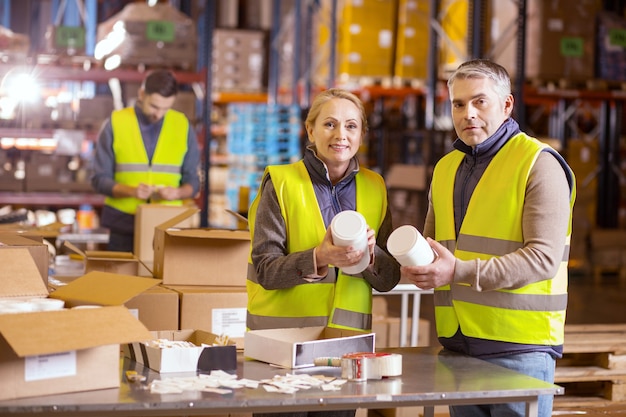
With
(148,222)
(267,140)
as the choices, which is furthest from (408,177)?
(148,222)

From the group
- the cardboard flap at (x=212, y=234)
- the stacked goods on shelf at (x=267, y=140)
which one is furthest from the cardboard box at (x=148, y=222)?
the stacked goods on shelf at (x=267, y=140)

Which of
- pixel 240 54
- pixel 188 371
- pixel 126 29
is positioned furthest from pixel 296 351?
pixel 240 54

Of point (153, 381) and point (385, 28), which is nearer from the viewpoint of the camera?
point (153, 381)

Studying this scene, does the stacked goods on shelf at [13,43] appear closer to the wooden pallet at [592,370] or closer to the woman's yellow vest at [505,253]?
the wooden pallet at [592,370]

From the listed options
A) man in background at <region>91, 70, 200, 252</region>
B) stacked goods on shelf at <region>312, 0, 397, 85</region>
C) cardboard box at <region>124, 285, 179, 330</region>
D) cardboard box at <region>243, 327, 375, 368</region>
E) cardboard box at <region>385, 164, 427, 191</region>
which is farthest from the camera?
stacked goods on shelf at <region>312, 0, 397, 85</region>

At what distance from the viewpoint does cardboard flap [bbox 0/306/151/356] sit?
2.64m

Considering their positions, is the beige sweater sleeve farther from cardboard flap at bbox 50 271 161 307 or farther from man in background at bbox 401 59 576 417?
cardboard flap at bbox 50 271 161 307

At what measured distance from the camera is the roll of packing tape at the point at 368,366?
3.02 m

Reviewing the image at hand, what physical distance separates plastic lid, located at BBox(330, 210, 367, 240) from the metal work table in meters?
0.44

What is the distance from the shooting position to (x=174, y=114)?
21.1 feet

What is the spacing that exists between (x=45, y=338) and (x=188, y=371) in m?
0.51

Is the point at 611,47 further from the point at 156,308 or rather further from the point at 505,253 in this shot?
the point at 505,253

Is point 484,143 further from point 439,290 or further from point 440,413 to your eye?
point 440,413

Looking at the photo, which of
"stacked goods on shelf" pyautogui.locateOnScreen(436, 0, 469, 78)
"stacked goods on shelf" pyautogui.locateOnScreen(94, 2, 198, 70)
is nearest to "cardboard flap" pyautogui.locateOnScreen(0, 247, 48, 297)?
"stacked goods on shelf" pyautogui.locateOnScreen(94, 2, 198, 70)
